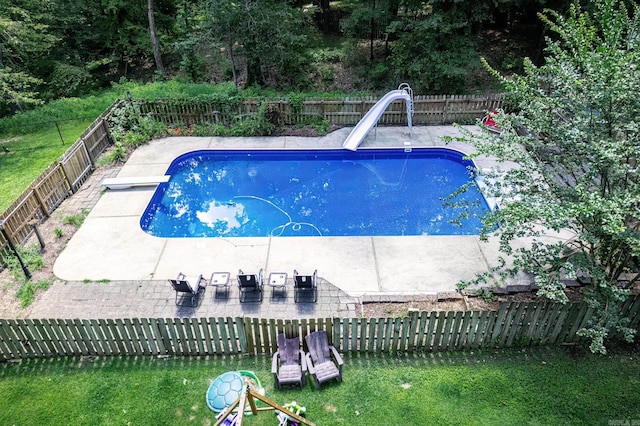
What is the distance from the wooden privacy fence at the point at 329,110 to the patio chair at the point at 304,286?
8502 millimetres

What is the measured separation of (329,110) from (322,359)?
10720 millimetres

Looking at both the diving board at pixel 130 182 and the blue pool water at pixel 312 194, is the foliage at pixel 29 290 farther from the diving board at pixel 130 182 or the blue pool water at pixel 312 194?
the diving board at pixel 130 182

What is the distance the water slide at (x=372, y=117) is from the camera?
1464 cm

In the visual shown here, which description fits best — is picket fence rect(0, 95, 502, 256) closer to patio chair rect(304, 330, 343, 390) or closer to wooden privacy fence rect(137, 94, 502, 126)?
wooden privacy fence rect(137, 94, 502, 126)

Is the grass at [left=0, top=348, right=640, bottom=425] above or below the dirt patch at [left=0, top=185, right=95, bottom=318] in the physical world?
below

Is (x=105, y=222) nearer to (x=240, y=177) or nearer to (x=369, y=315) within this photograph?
(x=240, y=177)

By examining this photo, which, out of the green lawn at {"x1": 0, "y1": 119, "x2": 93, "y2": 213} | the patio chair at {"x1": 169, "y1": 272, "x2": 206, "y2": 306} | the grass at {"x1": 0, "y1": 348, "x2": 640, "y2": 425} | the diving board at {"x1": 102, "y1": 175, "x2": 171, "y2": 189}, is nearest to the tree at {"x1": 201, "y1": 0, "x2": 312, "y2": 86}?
the green lawn at {"x1": 0, "y1": 119, "x2": 93, "y2": 213}

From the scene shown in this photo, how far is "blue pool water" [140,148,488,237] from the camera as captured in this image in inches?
461

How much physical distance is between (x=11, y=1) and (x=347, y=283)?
1825 cm

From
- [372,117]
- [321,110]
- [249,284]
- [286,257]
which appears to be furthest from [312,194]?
[249,284]

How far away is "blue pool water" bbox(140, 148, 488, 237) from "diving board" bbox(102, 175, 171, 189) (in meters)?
0.28

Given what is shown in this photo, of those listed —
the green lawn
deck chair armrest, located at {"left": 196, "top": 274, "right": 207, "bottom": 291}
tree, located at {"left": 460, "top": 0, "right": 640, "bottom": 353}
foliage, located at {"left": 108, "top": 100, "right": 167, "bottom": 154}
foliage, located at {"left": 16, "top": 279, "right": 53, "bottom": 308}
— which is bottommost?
foliage, located at {"left": 16, "top": 279, "right": 53, "bottom": 308}

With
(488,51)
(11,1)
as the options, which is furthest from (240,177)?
(488,51)

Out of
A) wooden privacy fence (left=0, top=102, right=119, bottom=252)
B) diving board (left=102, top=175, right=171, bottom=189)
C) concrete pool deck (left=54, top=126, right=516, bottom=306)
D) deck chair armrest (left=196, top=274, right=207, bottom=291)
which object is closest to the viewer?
deck chair armrest (left=196, top=274, right=207, bottom=291)
